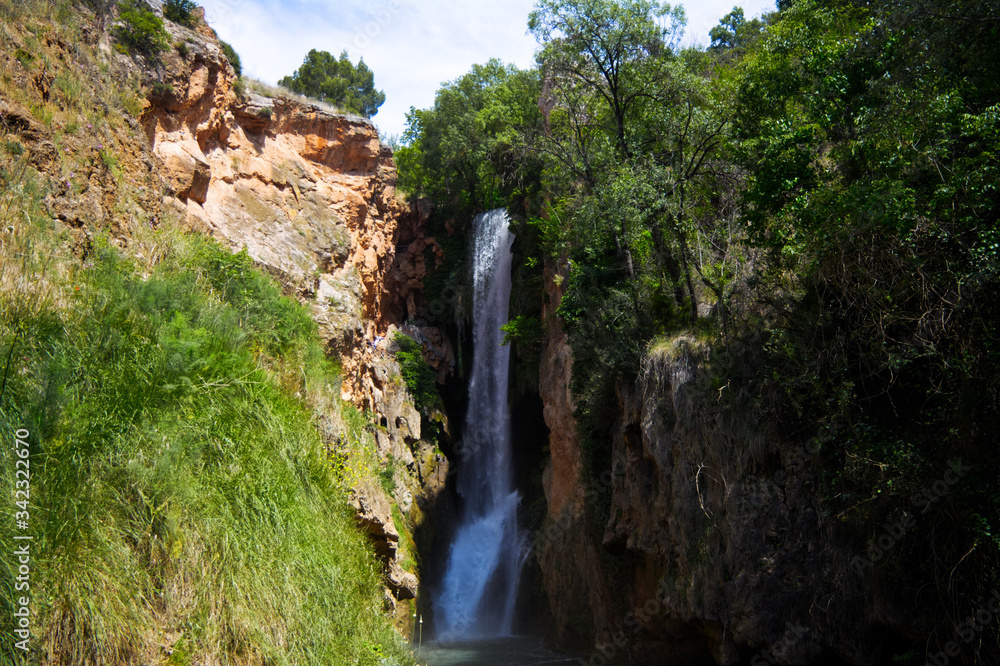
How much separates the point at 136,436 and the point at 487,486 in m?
20.5

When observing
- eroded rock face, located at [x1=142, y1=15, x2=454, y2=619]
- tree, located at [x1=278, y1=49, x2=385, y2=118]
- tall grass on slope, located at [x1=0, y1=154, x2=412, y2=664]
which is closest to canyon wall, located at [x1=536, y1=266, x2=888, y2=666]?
eroded rock face, located at [x1=142, y1=15, x2=454, y2=619]

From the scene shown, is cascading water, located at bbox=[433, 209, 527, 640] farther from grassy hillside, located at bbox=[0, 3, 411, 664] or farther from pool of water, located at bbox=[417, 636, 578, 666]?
grassy hillside, located at bbox=[0, 3, 411, 664]

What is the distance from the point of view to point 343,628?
25.2ft

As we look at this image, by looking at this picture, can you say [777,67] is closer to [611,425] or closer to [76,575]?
[611,425]

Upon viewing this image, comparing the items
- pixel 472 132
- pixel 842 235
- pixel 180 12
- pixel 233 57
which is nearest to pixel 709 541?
pixel 842 235

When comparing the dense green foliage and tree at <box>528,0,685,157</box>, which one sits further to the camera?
tree at <box>528,0,685,157</box>

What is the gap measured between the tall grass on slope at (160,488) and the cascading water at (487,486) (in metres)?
14.0

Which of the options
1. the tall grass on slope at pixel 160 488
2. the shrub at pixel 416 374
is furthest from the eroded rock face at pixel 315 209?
the tall grass on slope at pixel 160 488

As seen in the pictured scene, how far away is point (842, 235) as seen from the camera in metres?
8.53

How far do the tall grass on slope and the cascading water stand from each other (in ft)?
45.9

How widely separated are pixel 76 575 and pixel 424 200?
1133 inches

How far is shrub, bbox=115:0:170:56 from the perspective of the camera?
40.2ft

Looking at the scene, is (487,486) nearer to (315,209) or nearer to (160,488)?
(315,209)

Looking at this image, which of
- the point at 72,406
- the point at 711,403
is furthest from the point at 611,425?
the point at 72,406
